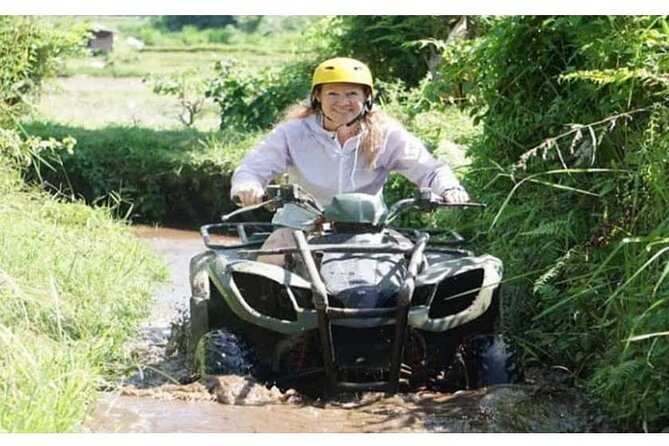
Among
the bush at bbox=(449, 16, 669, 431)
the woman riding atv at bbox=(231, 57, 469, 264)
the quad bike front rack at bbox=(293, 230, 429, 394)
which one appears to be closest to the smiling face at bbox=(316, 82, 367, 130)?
the woman riding atv at bbox=(231, 57, 469, 264)

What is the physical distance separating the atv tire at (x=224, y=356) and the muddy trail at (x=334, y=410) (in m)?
0.05

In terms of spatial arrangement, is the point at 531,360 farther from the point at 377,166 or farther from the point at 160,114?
the point at 160,114

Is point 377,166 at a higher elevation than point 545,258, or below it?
higher

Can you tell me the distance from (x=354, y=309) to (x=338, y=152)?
1.16 meters

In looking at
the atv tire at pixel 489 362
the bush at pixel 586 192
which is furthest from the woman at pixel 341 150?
A: the atv tire at pixel 489 362

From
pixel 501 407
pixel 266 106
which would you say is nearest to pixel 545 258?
pixel 501 407

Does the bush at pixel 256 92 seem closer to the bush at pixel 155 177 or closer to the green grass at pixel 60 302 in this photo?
the bush at pixel 155 177

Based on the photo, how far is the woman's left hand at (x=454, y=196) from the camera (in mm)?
6160

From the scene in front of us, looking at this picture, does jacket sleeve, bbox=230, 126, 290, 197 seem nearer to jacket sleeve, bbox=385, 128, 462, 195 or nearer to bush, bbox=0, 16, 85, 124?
jacket sleeve, bbox=385, 128, 462, 195

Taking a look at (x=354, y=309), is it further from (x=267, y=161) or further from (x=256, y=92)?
(x=256, y=92)

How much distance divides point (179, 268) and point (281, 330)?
5493mm

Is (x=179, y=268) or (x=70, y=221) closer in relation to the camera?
(x=70, y=221)

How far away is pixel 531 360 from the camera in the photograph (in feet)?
21.5

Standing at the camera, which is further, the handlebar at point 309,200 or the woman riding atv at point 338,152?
the woman riding atv at point 338,152
